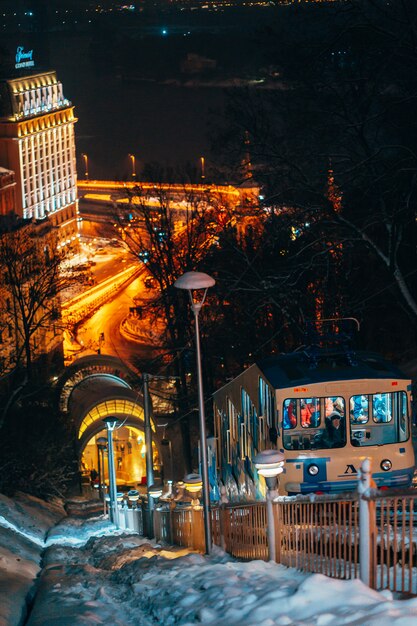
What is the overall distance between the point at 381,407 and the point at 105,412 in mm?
34207

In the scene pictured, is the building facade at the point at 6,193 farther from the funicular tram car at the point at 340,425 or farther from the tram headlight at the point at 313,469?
the tram headlight at the point at 313,469

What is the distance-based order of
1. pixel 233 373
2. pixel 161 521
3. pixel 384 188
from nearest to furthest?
pixel 161 521 < pixel 384 188 < pixel 233 373

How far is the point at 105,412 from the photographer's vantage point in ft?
171

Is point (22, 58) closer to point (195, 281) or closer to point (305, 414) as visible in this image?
point (195, 281)

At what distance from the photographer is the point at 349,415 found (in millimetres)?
18641

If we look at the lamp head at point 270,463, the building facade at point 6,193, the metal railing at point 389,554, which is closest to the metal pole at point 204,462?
the lamp head at point 270,463

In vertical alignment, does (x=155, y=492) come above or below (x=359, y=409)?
below

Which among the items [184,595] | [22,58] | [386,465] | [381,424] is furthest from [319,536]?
[22,58]

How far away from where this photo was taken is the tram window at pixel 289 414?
61.3ft

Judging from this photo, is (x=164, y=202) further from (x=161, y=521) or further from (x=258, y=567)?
(x=258, y=567)

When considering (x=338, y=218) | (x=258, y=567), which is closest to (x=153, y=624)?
(x=258, y=567)

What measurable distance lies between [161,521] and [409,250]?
14.4 m

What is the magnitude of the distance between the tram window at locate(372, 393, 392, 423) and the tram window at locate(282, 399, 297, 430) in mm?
1206

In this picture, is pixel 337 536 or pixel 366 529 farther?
pixel 337 536
